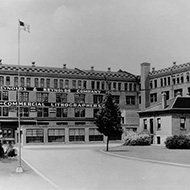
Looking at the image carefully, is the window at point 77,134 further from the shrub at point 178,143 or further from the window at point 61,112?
the shrub at point 178,143

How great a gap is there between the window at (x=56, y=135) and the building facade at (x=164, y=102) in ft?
42.4

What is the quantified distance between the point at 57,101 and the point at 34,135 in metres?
11.8

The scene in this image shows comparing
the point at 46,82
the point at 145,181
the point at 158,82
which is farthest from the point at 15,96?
the point at 145,181

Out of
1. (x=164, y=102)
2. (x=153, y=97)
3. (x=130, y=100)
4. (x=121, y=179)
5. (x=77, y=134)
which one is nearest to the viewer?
(x=121, y=179)

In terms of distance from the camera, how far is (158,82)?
7256 centimetres

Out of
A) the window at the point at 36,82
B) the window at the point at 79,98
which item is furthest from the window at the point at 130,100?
the window at the point at 36,82

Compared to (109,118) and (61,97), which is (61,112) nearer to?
(61,97)

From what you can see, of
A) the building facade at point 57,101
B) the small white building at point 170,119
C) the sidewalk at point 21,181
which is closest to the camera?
the sidewalk at point 21,181

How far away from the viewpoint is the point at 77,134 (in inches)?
2474

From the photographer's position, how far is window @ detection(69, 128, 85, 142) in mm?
62469

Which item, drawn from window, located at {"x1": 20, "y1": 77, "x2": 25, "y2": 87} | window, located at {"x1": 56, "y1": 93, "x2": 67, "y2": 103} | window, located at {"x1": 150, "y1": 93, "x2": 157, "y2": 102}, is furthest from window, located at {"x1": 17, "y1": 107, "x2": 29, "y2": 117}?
window, located at {"x1": 150, "y1": 93, "x2": 157, "y2": 102}

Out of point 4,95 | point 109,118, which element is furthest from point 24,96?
point 109,118

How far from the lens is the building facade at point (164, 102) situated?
48.8 meters

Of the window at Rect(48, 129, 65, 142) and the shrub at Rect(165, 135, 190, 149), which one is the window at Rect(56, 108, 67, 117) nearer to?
the window at Rect(48, 129, 65, 142)
